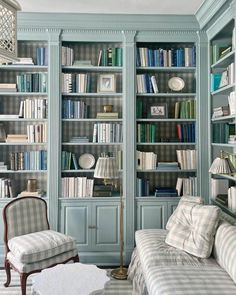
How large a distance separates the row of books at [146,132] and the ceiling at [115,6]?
1337 mm

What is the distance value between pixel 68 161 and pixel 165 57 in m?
1.74

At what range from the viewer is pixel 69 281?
102 inches

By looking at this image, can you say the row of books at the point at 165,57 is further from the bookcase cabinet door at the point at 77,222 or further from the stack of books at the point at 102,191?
the bookcase cabinet door at the point at 77,222

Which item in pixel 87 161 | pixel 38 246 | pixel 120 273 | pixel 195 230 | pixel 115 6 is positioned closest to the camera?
pixel 195 230

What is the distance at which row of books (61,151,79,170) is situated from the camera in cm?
423

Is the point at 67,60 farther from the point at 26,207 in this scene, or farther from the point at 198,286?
the point at 198,286

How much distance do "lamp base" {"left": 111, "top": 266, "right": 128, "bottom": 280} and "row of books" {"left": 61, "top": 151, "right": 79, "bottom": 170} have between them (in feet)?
4.22

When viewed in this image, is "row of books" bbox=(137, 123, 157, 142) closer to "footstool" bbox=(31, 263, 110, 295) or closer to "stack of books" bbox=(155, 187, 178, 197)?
"stack of books" bbox=(155, 187, 178, 197)

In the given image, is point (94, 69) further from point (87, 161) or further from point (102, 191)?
point (102, 191)

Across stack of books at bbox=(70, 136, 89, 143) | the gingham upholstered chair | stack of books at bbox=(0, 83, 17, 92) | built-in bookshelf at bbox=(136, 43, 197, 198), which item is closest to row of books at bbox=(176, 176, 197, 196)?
built-in bookshelf at bbox=(136, 43, 197, 198)

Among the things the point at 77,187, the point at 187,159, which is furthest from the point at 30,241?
the point at 187,159

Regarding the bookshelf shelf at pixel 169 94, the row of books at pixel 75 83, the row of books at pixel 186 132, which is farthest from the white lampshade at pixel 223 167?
the row of books at pixel 75 83

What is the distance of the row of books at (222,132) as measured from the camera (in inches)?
146

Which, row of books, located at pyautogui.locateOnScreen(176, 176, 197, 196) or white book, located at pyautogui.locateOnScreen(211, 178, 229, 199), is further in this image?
row of books, located at pyautogui.locateOnScreen(176, 176, 197, 196)
